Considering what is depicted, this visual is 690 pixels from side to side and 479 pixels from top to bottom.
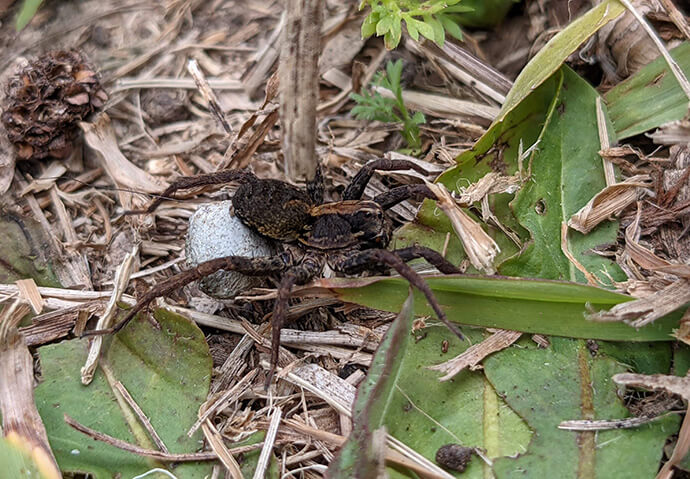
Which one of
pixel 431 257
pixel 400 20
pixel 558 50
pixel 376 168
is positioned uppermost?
pixel 400 20

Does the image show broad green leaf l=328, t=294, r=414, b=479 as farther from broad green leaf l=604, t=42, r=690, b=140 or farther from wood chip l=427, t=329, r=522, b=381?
broad green leaf l=604, t=42, r=690, b=140

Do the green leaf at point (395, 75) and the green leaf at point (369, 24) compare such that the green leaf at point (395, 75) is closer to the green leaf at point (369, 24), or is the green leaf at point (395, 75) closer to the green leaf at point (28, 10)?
the green leaf at point (369, 24)

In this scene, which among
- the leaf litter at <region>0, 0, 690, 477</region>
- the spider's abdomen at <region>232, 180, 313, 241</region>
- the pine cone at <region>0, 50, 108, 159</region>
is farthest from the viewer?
the pine cone at <region>0, 50, 108, 159</region>

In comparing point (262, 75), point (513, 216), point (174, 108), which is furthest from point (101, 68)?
point (513, 216)

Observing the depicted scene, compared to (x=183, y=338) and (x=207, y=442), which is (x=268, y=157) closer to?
(x=183, y=338)

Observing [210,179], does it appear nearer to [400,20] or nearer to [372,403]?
[400,20]

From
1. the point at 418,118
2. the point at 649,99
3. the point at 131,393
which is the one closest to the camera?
the point at 131,393

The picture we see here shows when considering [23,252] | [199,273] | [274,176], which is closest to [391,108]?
[274,176]

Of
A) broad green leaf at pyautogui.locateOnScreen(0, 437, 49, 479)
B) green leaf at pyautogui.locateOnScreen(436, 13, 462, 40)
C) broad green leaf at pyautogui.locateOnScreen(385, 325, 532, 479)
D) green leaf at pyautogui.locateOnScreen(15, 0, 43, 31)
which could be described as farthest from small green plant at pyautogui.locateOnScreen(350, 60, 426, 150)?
broad green leaf at pyautogui.locateOnScreen(0, 437, 49, 479)
